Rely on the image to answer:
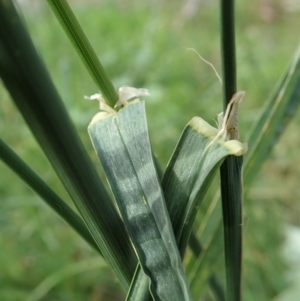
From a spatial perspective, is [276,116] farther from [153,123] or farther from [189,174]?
[153,123]

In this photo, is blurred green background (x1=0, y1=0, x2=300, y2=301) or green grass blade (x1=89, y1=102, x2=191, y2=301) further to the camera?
blurred green background (x1=0, y1=0, x2=300, y2=301)

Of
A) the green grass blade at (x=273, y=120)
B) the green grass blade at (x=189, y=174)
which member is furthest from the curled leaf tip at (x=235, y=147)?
the green grass blade at (x=273, y=120)

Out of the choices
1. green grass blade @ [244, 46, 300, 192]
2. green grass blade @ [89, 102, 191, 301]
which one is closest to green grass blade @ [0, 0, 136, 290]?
green grass blade @ [89, 102, 191, 301]

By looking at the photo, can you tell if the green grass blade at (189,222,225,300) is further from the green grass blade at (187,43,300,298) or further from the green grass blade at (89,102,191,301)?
the green grass blade at (89,102,191,301)

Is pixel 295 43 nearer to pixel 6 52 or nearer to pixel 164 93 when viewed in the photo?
pixel 164 93

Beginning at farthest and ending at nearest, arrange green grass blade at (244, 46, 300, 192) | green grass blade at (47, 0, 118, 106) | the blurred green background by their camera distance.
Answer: the blurred green background < green grass blade at (244, 46, 300, 192) < green grass blade at (47, 0, 118, 106)

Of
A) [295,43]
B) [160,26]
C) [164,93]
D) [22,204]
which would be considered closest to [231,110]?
[22,204]

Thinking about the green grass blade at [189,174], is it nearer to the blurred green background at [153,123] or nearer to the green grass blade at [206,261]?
the green grass blade at [206,261]

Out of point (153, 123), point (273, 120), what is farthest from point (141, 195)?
point (153, 123)
